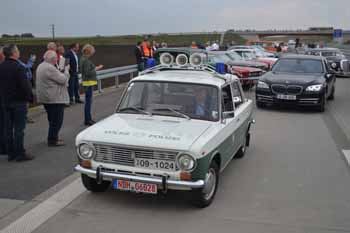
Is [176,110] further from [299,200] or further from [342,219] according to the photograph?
[342,219]

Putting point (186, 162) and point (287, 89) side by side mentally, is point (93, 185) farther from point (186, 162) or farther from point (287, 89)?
point (287, 89)

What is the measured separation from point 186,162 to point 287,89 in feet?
29.9

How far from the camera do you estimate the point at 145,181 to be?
216 inches

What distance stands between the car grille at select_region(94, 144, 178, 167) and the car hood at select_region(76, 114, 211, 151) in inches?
2.9

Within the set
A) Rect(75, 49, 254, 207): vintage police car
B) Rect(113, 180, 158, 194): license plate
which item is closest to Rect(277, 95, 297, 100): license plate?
Rect(75, 49, 254, 207): vintage police car

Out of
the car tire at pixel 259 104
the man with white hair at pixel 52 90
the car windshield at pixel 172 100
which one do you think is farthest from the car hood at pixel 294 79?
the car windshield at pixel 172 100

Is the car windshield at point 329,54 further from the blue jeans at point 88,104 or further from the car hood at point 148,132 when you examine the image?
the car hood at point 148,132

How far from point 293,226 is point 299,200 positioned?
3.06 ft

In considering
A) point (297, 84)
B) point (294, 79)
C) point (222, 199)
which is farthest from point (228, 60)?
point (222, 199)

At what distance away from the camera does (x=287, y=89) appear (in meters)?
13.9

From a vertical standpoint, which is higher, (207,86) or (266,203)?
(207,86)

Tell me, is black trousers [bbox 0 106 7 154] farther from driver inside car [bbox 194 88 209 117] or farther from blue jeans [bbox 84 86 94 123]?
Answer: driver inside car [bbox 194 88 209 117]

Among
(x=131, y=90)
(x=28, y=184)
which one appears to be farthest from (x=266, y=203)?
(x=28, y=184)

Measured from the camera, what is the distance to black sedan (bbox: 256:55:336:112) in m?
13.8
